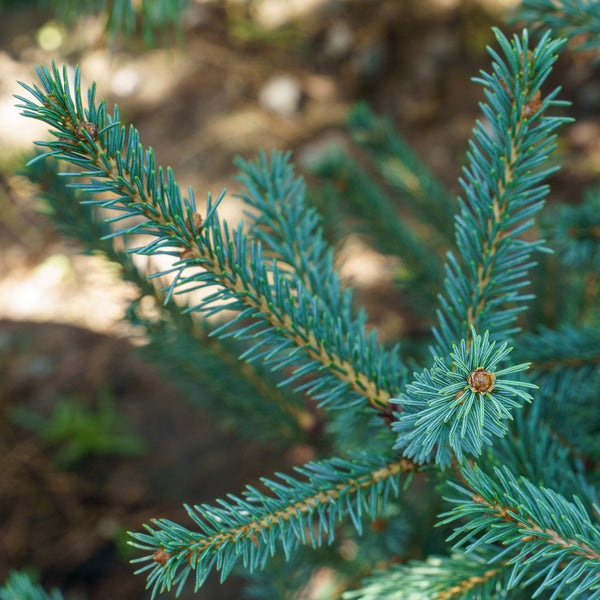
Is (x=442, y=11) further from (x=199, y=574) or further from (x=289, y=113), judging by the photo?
(x=199, y=574)

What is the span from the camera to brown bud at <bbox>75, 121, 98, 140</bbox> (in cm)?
36

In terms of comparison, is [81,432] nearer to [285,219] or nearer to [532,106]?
[285,219]

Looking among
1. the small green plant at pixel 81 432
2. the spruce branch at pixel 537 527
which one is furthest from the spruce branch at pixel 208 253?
the small green plant at pixel 81 432

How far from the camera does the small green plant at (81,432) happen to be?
6.14ft

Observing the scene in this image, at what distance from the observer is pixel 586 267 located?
100cm

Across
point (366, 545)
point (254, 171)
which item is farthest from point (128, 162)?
point (366, 545)

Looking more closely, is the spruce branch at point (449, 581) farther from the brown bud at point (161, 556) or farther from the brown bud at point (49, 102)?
the brown bud at point (49, 102)

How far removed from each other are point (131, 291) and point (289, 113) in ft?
7.08

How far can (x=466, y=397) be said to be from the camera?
338 millimetres

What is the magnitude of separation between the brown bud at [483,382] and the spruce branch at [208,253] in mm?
133

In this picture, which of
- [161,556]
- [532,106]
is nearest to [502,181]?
[532,106]

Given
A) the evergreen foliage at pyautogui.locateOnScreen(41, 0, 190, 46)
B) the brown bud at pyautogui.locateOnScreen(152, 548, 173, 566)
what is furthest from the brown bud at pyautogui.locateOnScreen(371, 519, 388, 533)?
the evergreen foliage at pyautogui.locateOnScreen(41, 0, 190, 46)

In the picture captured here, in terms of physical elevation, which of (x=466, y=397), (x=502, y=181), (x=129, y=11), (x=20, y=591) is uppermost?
(x=129, y=11)

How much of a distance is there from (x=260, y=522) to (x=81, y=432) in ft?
5.56
